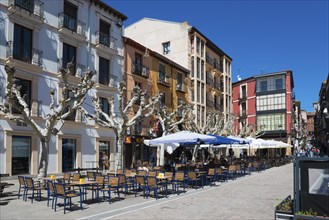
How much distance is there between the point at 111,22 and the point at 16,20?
9797mm

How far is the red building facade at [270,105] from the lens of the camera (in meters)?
59.7

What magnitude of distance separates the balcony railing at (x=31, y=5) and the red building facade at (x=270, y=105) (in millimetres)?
42428

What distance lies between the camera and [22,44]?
2161cm

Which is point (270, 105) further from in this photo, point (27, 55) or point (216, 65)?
point (27, 55)

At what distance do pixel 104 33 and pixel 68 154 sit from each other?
1051 centimetres

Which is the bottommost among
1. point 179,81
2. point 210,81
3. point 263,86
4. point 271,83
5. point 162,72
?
point 179,81

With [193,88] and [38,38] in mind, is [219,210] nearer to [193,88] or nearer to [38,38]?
[38,38]

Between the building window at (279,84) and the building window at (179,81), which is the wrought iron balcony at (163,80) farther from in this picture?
the building window at (279,84)

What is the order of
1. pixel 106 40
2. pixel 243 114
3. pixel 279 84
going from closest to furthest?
1. pixel 106 40
2. pixel 279 84
3. pixel 243 114

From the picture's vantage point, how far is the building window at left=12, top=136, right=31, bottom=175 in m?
20.7

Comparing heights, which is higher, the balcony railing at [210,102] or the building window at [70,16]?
the building window at [70,16]

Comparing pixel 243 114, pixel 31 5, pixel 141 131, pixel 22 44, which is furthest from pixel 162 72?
pixel 243 114

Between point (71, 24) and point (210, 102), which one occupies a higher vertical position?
point (71, 24)

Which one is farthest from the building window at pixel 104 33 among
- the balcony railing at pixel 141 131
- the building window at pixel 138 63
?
the balcony railing at pixel 141 131
